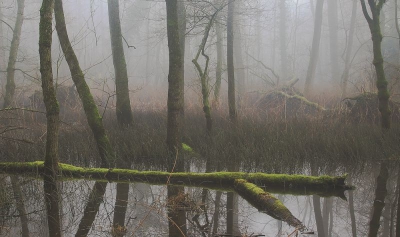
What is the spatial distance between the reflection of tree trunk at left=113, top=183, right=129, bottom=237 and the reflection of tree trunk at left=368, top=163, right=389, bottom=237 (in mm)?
2144

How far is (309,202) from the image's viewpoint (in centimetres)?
417

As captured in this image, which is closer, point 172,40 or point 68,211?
point 68,211

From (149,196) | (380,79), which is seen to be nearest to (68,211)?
(149,196)

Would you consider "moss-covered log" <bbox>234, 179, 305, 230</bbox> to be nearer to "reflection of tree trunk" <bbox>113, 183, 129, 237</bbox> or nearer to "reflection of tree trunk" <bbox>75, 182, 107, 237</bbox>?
"reflection of tree trunk" <bbox>113, 183, 129, 237</bbox>

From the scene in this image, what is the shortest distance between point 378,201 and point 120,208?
2800 mm

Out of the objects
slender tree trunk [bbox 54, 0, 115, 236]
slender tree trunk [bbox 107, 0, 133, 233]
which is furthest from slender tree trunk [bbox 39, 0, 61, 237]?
slender tree trunk [bbox 107, 0, 133, 233]

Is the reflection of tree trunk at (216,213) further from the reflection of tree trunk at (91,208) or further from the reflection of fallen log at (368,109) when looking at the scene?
the reflection of fallen log at (368,109)

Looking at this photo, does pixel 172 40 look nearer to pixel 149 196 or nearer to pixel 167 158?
pixel 167 158

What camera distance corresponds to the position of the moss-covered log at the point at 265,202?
3.21 meters

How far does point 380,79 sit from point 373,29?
0.89 m

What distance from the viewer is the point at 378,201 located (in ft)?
13.4

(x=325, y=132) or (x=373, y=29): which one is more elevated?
(x=373, y=29)

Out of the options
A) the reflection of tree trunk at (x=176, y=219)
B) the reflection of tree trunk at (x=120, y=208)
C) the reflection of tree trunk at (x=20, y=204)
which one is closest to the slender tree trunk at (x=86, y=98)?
the reflection of tree trunk at (x=120, y=208)

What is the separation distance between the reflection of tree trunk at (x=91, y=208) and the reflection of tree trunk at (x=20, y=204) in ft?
1.52
